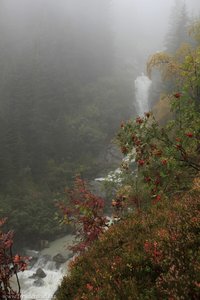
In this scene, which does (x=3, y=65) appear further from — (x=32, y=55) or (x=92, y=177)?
(x=92, y=177)

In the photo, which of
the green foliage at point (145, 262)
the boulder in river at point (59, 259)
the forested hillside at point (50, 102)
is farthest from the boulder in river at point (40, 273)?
the green foliage at point (145, 262)

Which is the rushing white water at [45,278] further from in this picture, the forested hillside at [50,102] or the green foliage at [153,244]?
the green foliage at [153,244]

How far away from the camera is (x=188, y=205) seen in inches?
241

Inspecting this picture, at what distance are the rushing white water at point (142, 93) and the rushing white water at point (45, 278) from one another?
25375 millimetres

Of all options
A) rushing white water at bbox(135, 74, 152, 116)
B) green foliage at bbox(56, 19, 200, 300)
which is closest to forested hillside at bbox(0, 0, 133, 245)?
rushing white water at bbox(135, 74, 152, 116)

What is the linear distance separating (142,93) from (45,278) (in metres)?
33.9

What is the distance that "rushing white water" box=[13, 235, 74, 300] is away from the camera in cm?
1919

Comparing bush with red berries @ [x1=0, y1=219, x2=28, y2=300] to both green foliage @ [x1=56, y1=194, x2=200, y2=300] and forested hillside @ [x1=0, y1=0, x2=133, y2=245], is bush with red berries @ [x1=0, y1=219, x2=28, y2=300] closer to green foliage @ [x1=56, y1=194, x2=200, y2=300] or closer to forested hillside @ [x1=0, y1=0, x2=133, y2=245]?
green foliage @ [x1=56, y1=194, x2=200, y2=300]

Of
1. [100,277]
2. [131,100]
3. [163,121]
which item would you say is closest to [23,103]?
[131,100]

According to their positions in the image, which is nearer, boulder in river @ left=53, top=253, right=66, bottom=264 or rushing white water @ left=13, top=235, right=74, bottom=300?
rushing white water @ left=13, top=235, right=74, bottom=300

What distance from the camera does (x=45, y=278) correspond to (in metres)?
21.1

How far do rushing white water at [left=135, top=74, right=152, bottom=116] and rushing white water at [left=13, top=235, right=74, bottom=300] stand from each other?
25375 mm

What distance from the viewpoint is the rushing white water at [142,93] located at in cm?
4600

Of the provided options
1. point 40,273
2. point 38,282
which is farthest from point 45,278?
point 38,282
